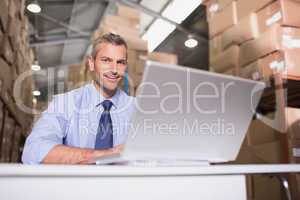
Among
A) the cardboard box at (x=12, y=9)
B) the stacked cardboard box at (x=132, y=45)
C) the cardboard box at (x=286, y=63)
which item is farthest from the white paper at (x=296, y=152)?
the cardboard box at (x=12, y=9)

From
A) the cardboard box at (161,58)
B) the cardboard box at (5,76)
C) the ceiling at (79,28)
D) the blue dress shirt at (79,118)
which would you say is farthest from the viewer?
the ceiling at (79,28)

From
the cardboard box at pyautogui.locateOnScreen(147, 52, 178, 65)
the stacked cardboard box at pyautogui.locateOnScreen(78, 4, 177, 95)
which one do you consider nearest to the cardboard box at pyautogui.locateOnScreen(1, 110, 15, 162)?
the stacked cardboard box at pyautogui.locateOnScreen(78, 4, 177, 95)

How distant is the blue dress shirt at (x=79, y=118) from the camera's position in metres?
1.07

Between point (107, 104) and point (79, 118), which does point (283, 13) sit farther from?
point (79, 118)

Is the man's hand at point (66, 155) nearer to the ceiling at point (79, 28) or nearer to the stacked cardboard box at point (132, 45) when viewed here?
the stacked cardboard box at point (132, 45)

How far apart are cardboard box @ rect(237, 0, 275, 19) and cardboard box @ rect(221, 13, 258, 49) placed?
0.12 ft

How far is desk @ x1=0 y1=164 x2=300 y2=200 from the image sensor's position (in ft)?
1.61

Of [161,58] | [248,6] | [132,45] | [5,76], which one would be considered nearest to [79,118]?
[5,76]

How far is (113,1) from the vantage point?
3.62 m

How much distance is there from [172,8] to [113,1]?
69 cm

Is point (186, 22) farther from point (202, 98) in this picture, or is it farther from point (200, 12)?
point (202, 98)

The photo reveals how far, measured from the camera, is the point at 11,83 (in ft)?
6.57

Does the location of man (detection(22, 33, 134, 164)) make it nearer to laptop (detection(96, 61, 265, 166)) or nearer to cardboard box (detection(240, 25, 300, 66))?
laptop (detection(96, 61, 265, 166))

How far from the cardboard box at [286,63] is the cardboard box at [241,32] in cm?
22
